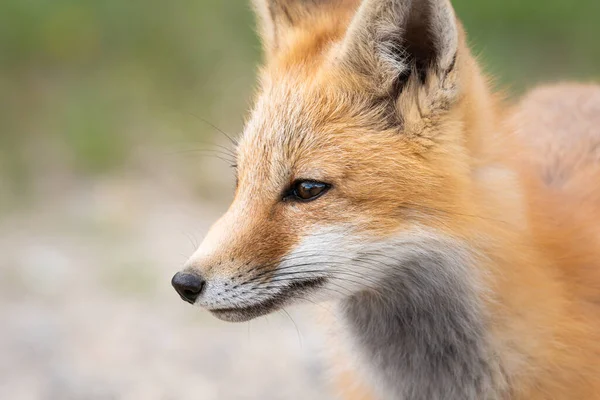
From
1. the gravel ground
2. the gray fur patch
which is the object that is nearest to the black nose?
the gray fur patch

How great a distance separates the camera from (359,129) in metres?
3.28

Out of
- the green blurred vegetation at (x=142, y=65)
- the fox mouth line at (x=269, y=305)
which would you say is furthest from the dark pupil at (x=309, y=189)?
the green blurred vegetation at (x=142, y=65)

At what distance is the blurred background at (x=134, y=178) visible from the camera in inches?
218

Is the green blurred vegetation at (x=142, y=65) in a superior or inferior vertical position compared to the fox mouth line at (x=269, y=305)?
superior

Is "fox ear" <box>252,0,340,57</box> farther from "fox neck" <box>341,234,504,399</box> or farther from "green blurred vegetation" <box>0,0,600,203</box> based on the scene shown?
"green blurred vegetation" <box>0,0,600,203</box>

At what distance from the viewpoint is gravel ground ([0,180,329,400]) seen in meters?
5.34

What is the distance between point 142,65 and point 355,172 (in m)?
6.42

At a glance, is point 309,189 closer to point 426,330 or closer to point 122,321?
point 426,330

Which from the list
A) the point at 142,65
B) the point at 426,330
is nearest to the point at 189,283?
the point at 426,330

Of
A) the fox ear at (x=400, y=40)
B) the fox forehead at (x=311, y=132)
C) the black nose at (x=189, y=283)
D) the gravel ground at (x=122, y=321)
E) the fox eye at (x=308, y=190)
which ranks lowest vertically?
the gravel ground at (x=122, y=321)

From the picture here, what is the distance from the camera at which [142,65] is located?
912 cm

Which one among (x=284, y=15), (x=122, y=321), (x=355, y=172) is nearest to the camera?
(x=355, y=172)

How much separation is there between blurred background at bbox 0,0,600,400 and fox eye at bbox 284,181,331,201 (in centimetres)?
141

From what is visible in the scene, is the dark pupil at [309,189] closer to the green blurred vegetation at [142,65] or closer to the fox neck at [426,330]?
the fox neck at [426,330]
